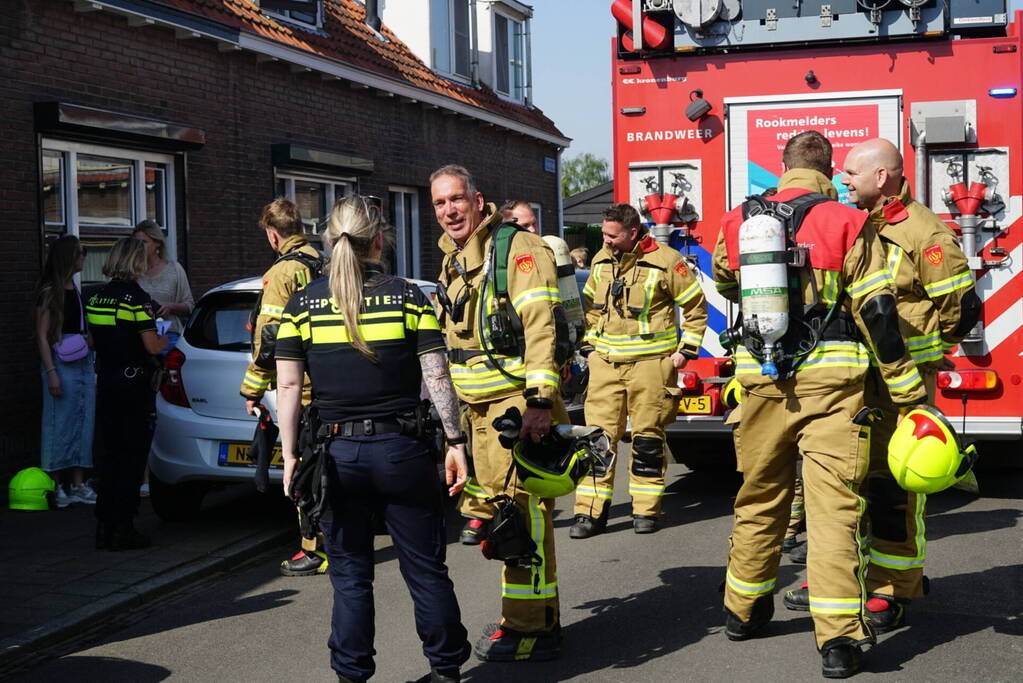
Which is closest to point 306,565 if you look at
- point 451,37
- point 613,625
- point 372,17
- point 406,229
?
point 613,625

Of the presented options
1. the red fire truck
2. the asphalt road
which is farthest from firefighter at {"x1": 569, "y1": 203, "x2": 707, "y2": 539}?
the red fire truck

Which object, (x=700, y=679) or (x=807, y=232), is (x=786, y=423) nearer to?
(x=807, y=232)

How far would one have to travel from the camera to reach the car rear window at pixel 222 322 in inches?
315

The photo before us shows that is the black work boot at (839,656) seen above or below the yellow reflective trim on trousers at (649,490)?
below

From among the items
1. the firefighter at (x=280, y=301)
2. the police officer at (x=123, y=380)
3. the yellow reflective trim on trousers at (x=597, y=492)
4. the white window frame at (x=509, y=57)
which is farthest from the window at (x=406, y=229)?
the firefighter at (x=280, y=301)

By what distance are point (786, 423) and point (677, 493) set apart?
4.18m

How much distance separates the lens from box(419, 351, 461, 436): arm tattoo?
15.2 feet

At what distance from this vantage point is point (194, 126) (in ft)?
39.6

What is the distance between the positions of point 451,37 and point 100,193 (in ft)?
31.3

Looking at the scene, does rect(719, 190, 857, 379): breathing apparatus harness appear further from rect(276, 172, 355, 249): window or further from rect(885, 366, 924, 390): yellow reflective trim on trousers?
rect(276, 172, 355, 249): window

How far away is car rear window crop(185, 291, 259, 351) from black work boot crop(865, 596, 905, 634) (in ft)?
13.7

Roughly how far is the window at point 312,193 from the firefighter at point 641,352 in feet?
22.2

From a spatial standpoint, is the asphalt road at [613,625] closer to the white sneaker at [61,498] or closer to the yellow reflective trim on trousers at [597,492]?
the yellow reflective trim on trousers at [597,492]

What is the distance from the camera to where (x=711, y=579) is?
6617 mm
